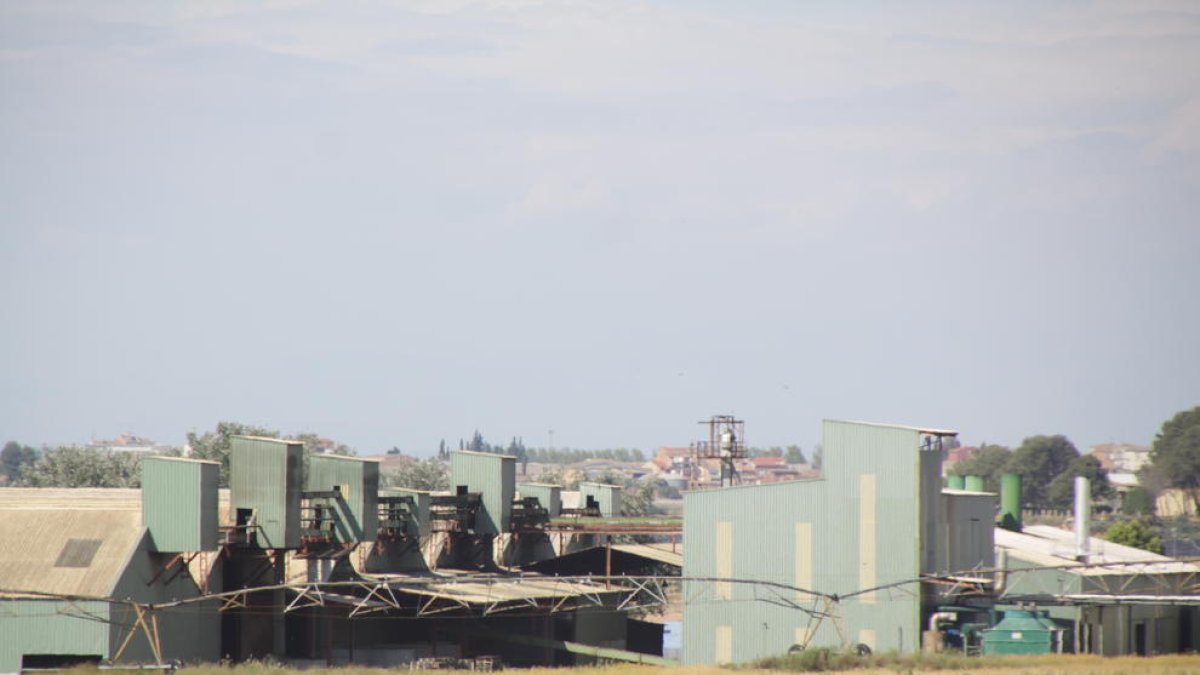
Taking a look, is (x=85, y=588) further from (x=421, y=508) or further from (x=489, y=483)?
(x=489, y=483)

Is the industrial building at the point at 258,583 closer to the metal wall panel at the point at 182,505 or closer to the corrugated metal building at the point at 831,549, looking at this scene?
the metal wall panel at the point at 182,505

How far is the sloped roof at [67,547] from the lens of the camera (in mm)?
53906

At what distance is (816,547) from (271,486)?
771 inches

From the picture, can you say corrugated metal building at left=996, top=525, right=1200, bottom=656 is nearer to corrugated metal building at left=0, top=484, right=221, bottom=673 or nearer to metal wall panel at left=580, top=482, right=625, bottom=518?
corrugated metal building at left=0, top=484, right=221, bottom=673

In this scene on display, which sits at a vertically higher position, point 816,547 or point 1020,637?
point 816,547

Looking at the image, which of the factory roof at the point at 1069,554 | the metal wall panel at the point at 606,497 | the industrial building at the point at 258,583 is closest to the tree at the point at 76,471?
the metal wall panel at the point at 606,497

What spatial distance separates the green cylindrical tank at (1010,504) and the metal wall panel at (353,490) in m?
34.7

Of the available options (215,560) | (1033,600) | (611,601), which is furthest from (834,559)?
(215,560)

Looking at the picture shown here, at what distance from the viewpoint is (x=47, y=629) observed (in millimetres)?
52969

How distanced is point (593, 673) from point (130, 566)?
1574cm

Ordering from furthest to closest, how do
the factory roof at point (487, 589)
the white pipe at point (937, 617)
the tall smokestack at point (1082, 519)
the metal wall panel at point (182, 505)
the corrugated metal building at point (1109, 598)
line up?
the tall smokestack at point (1082, 519), the factory roof at point (487, 589), the corrugated metal building at point (1109, 598), the white pipe at point (937, 617), the metal wall panel at point (182, 505)

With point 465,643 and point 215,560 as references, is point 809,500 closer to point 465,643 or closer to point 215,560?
point 465,643

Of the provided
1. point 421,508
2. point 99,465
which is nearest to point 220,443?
point 99,465

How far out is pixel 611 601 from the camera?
7306 cm
